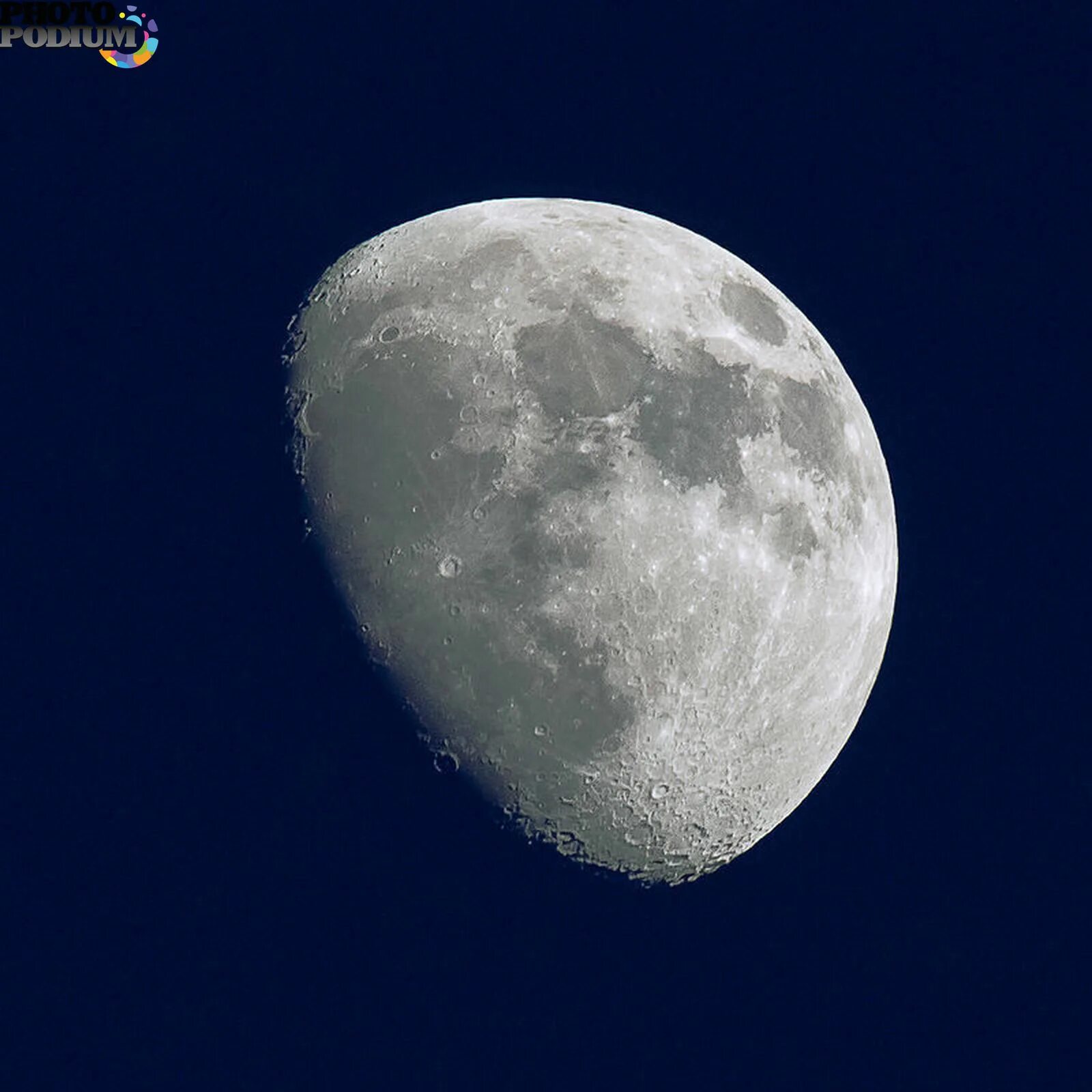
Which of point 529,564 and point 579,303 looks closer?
point 529,564

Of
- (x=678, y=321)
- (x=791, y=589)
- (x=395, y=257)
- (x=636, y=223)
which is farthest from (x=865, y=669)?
(x=395, y=257)

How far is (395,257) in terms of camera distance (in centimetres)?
1123

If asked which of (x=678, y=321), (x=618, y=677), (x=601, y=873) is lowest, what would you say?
(x=601, y=873)

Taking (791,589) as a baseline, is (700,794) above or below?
below

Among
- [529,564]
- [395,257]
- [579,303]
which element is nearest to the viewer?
[529,564]

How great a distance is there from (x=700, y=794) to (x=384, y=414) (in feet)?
12.6

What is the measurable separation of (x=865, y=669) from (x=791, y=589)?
4.81 feet

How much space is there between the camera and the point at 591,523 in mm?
9914

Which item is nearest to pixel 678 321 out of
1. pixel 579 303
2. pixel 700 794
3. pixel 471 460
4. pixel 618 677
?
pixel 579 303

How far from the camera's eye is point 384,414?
1022cm

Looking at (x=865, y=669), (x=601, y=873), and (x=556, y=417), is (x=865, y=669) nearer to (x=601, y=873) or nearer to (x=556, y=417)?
(x=601, y=873)

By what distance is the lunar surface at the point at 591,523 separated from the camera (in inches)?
391

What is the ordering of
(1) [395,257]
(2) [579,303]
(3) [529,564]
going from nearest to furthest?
(3) [529,564] → (2) [579,303] → (1) [395,257]

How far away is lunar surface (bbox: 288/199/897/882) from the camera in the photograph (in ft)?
32.6
